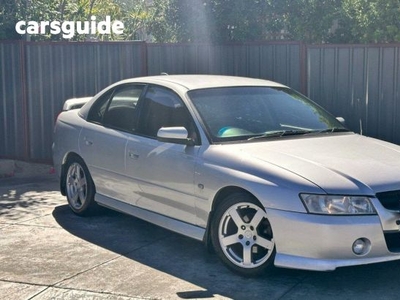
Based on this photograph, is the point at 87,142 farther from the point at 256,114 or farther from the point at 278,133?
the point at 278,133

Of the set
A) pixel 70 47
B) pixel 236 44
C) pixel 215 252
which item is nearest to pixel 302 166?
pixel 215 252

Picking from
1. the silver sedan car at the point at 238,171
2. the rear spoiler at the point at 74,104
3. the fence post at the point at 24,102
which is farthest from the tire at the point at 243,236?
the fence post at the point at 24,102

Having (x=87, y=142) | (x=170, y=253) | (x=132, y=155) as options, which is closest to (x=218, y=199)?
(x=170, y=253)

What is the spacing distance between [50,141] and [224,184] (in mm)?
6486

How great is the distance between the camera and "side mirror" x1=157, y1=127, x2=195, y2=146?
6660 millimetres

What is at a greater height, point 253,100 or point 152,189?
point 253,100

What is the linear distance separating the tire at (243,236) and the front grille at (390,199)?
856mm

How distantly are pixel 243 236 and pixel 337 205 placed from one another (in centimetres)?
84

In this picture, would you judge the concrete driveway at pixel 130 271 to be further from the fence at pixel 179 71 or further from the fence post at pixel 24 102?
the fence post at pixel 24 102

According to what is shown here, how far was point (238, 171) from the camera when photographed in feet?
20.0

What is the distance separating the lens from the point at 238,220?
20.1ft

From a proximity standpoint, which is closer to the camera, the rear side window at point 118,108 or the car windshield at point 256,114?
the car windshield at point 256,114

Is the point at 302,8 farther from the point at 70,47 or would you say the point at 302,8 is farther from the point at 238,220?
the point at 238,220

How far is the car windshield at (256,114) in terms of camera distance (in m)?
6.83
